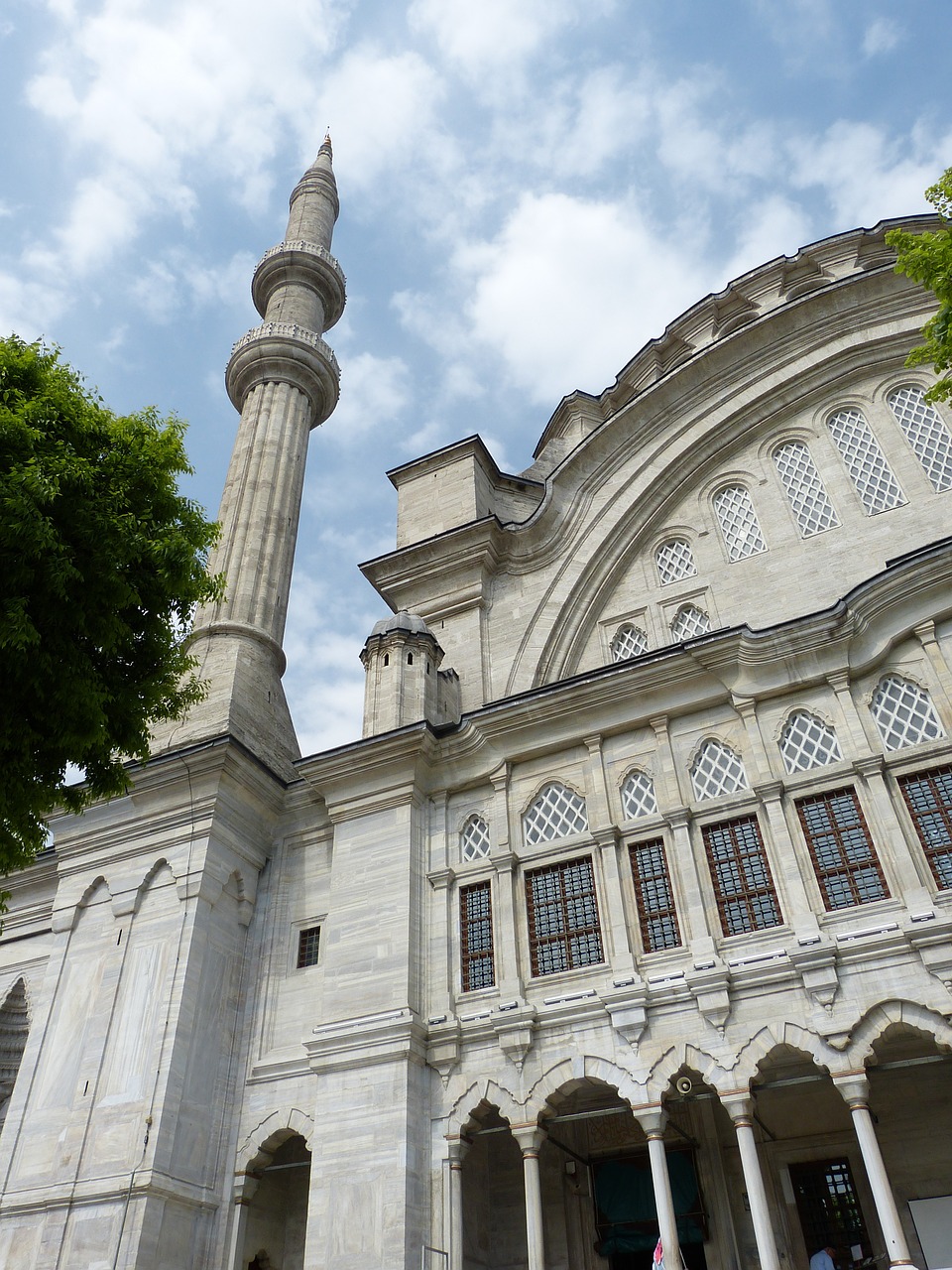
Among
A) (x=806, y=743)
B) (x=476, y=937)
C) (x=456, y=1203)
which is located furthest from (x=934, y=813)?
(x=456, y=1203)

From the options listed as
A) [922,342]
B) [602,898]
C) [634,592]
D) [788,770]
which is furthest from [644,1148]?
[922,342]

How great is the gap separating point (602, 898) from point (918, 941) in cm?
395

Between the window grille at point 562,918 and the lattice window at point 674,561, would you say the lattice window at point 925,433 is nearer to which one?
the lattice window at point 674,561

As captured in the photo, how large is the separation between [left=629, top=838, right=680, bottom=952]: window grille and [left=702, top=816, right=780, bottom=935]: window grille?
0.63 meters

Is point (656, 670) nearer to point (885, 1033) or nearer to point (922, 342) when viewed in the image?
point (885, 1033)

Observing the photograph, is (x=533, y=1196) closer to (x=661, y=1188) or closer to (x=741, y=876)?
(x=661, y=1188)

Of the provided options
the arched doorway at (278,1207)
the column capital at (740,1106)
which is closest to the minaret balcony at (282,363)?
the arched doorway at (278,1207)

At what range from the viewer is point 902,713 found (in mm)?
12977

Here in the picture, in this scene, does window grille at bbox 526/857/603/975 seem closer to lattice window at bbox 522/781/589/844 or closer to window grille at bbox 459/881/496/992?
lattice window at bbox 522/781/589/844

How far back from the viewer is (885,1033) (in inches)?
430

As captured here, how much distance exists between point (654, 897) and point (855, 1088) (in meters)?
3.35

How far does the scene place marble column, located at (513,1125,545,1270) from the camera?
11.4 metres

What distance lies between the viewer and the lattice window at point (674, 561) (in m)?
18.6

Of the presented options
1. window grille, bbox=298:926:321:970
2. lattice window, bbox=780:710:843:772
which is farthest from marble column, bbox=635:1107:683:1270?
window grille, bbox=298:926:321:970
